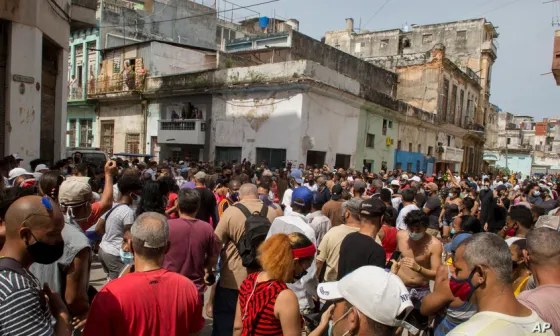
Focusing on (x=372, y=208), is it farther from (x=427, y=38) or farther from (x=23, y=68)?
(x=427, y=38)

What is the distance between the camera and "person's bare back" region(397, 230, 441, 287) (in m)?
3.86

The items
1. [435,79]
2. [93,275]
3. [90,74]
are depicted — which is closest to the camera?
[93,275]

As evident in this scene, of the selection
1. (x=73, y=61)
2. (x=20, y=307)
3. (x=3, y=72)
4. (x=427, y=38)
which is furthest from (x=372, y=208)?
(x=427, y=38)

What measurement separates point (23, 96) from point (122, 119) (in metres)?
13.4

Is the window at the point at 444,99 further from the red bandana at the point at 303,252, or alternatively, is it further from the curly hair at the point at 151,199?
the red bandana at the point at 303,252

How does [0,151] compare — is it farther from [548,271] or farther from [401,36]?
[401,36]

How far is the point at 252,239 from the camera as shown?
11.0 feet

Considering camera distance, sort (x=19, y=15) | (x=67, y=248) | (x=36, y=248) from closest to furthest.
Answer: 1. (x=36, y=248)
2. (x=67, y=248)
3. (x=19, y=15)

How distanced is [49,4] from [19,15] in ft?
4.98

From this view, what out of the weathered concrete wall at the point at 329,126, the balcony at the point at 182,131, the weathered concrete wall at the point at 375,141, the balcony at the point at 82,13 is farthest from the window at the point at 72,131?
the weathered concrete wall at the point at 375,141

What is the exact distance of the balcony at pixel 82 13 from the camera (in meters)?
13.9

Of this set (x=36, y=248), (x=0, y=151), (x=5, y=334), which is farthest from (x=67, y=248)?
(x=0, y=151)

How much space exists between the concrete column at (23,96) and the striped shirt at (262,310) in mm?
10643

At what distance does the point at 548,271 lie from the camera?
2.45 m
